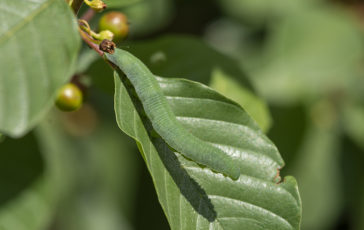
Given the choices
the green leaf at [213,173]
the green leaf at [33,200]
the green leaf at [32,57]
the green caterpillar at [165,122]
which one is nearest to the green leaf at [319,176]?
the green leaf at [33,200]

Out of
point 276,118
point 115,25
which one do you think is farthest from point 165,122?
point 276,118

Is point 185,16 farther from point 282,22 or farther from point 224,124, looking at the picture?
point 224,124

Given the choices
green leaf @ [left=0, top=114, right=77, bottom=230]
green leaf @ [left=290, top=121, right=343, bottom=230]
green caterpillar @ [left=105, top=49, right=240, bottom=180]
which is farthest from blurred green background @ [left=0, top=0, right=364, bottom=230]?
green caterpillar @ [left=105, top=49, right=240, bottom=180]

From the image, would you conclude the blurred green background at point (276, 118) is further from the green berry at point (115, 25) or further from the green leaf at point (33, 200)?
the green berry at point (115, 25)

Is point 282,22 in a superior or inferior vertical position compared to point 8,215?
superior

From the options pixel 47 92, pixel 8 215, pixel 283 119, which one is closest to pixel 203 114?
pixel 47 92
